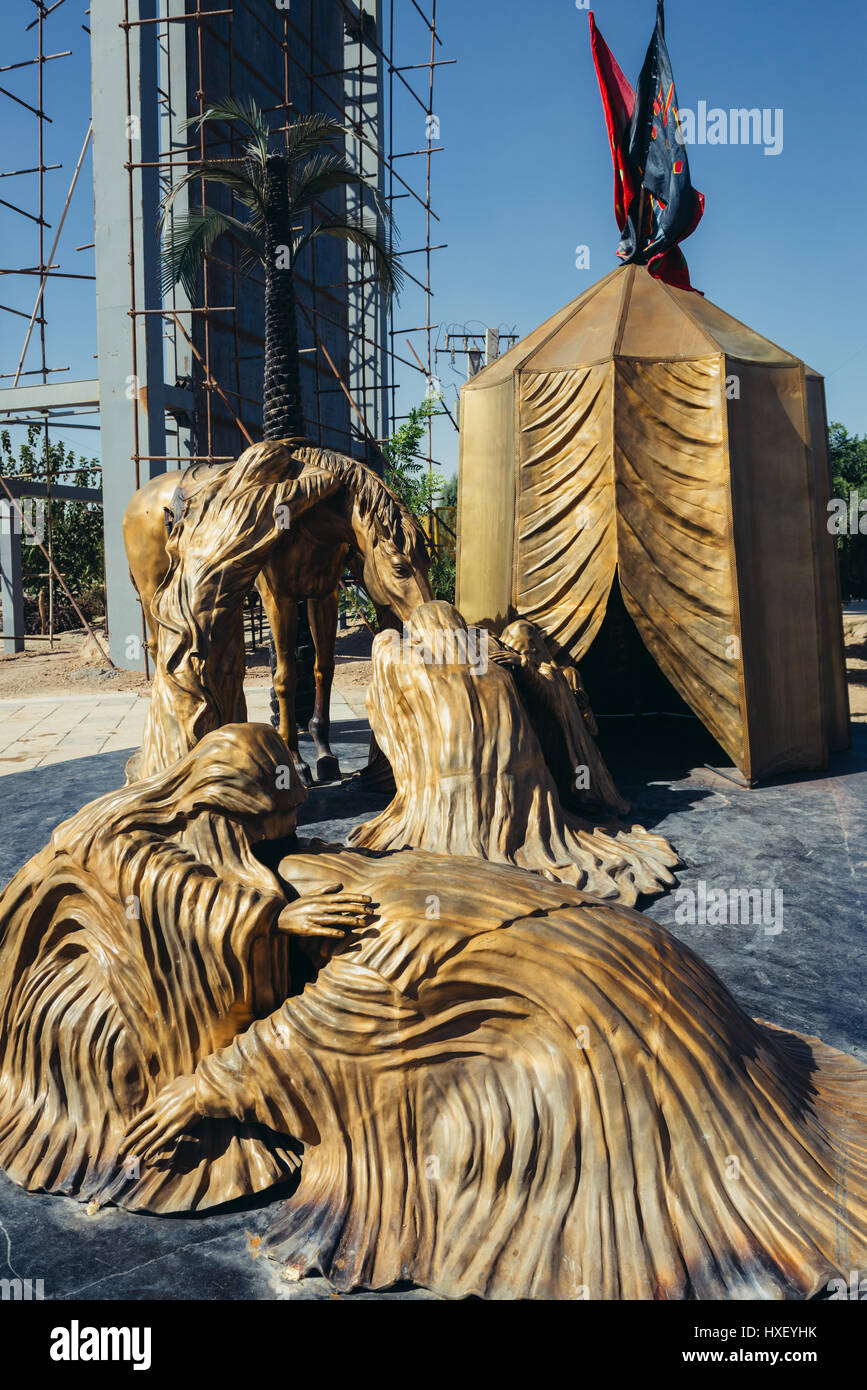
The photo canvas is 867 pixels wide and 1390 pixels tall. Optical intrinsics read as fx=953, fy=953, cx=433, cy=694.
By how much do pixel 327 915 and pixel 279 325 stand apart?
18.7 feet

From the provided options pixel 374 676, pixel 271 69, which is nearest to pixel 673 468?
pixel 374 676

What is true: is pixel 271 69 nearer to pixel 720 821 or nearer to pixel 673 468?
pixel 673 468

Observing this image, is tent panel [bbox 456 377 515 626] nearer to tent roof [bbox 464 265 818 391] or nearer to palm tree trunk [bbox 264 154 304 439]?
tent roof [bbox 464 265 818 391]

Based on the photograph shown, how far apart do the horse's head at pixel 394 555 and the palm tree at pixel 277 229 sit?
160 centimetres

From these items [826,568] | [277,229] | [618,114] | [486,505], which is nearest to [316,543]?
[486,505]

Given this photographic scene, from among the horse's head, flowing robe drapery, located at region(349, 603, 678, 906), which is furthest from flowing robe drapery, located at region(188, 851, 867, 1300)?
the horse's head

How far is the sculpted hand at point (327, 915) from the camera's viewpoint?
2145 mm

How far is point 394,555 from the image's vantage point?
17.6 ft

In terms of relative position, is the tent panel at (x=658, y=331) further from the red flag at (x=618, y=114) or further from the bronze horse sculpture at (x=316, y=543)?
the bronze horse sculpture at (x=316, y=543)

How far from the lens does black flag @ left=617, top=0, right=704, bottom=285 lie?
6.98 meters

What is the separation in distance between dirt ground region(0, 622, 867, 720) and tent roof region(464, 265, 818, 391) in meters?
5.91

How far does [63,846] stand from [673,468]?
16.4ft

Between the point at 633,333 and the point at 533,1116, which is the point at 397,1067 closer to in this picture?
the point at 533,1116

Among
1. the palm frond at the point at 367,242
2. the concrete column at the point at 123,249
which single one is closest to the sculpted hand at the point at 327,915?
the palm frond at the point at 367,242
